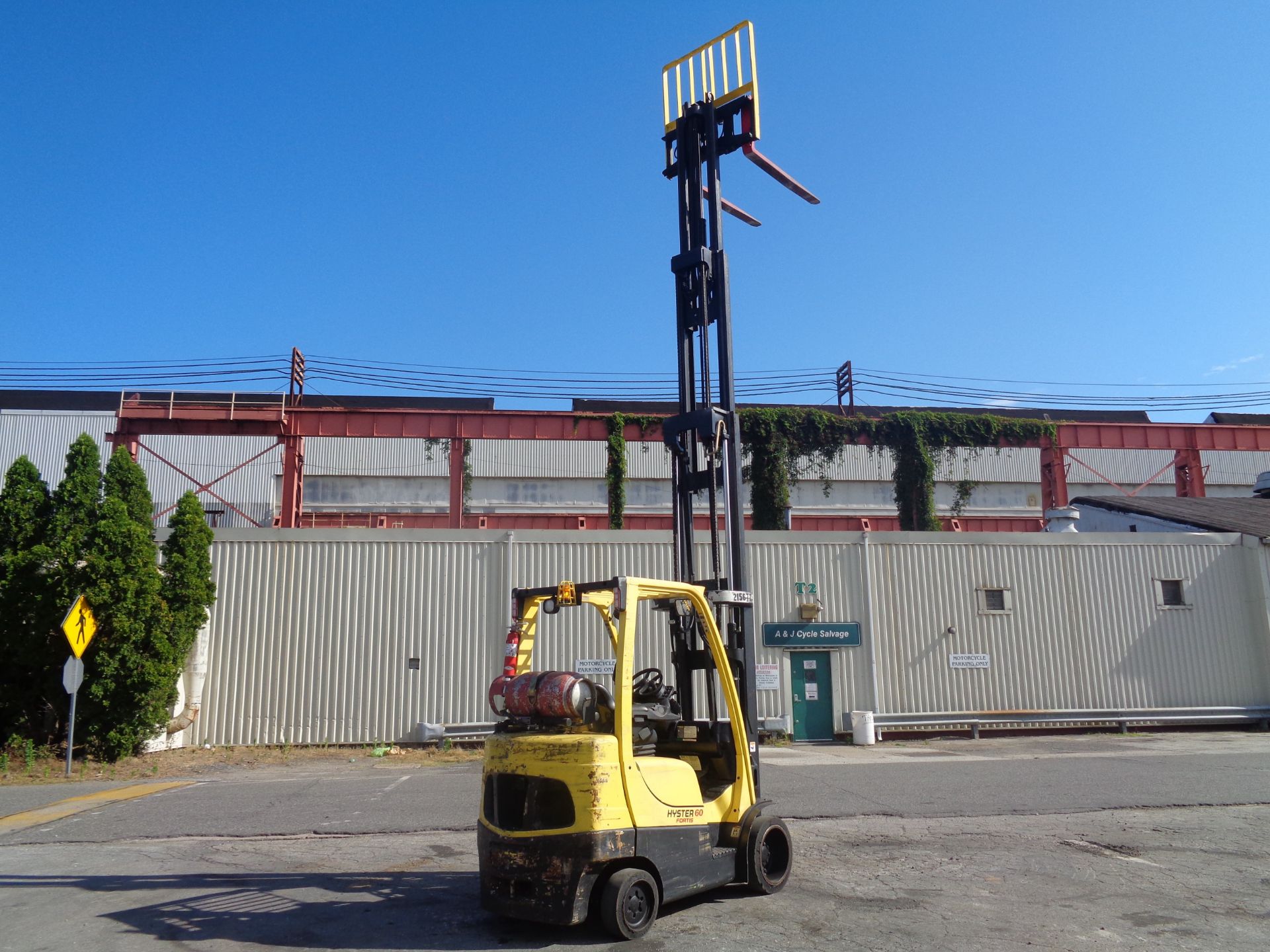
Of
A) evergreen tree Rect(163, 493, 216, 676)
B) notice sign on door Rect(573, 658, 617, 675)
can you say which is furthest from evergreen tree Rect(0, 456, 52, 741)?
notice sign on door Rect(573, 658, 617, 675)

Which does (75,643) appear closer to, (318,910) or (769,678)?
(318,910)

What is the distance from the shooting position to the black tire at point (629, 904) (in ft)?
19.0

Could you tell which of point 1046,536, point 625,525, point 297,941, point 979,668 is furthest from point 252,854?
point 625,525

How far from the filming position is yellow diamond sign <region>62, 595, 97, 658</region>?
1524cm

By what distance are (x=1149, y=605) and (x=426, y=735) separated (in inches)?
676

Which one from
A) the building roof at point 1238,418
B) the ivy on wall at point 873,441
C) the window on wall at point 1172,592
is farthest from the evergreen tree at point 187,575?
the building roof at point 1238,418

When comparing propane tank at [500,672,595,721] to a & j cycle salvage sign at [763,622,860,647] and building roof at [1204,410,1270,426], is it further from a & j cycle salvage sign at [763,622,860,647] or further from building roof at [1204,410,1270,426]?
building roof at [1204,410,1270,426]

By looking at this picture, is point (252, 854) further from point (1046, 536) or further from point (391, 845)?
point (1046, 536)

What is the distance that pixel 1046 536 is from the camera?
21859mm

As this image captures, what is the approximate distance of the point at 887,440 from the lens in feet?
96.4

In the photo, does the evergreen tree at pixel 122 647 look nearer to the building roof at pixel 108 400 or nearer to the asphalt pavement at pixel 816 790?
the asphalt pavement at pixel 816 790

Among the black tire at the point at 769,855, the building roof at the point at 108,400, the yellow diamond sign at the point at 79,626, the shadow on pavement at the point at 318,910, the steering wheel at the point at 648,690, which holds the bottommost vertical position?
the shadow on pavement at the point at 318,910

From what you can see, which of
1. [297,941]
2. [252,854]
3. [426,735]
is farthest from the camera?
[426,735]

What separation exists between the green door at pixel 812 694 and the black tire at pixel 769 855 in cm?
1322
